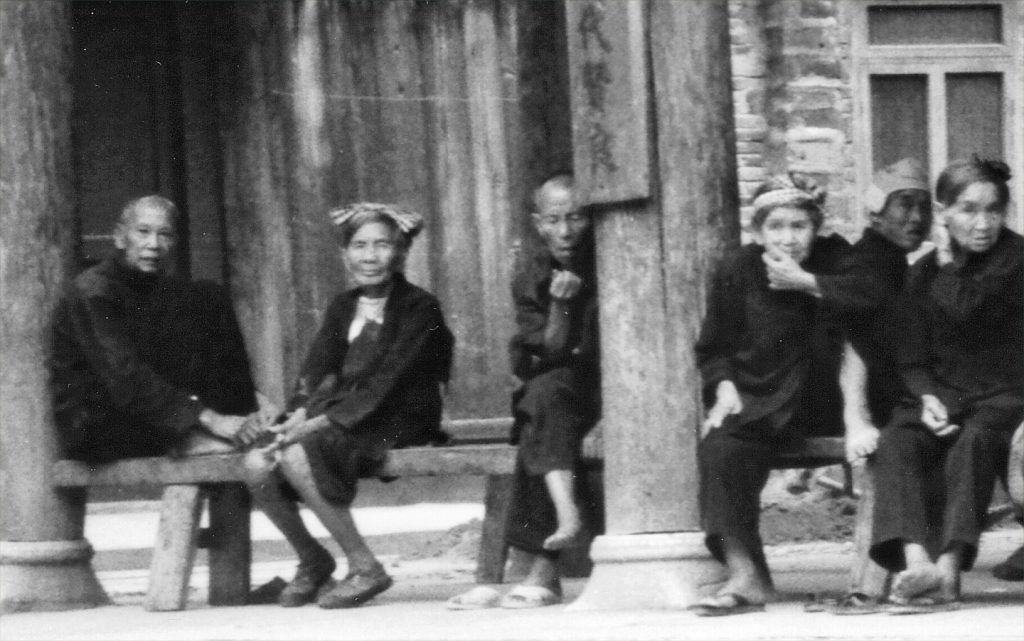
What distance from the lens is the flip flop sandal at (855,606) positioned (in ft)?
22.5

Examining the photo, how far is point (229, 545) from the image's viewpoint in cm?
830

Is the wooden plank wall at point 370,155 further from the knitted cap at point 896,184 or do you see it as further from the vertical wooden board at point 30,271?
the knitted cap at point 896,184

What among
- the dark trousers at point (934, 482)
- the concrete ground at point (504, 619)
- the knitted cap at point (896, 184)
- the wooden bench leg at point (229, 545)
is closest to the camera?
the concrete ground at point (504, 619)

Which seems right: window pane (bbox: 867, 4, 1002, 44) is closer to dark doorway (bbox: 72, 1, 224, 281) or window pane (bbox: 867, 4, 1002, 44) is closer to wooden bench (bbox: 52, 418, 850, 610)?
dark doorway (bbox: 72, 1, 224, 281)

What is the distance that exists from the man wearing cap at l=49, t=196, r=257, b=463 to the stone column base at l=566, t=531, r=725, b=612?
147cm

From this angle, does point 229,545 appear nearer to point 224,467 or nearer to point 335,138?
point 224,467

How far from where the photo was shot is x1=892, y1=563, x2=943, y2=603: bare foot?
677 cm

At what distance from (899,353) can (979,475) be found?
50 centimetres

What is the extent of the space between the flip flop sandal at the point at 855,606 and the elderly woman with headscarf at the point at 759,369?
0.73 ft

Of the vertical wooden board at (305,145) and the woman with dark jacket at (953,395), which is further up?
the vertical wooden board at (305,145)

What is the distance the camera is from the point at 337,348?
321 inches

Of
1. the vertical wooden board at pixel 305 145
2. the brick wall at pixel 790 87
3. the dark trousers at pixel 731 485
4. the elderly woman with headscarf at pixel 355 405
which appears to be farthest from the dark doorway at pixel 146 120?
the dark trousers at pixel 731 485

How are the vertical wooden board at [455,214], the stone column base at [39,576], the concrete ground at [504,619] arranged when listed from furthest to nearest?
1. the vertical wooden board at [455,214]
2. the stone column base at [39,576]
3. the concrete ground at [504,619]

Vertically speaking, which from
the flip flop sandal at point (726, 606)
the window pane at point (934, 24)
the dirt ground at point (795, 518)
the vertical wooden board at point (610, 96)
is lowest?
the dirt ground at point (795, 518)
